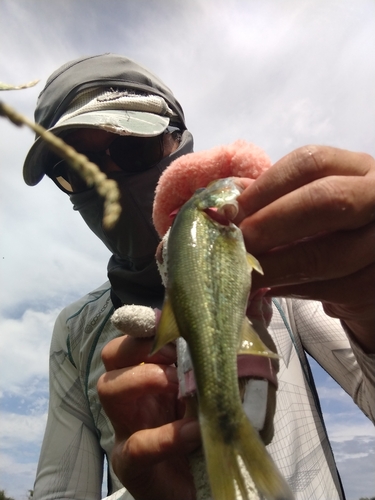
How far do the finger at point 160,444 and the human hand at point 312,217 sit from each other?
56 cm

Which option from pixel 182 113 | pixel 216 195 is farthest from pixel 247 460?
pixel 182 113

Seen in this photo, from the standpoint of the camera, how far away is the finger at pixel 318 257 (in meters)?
1.40

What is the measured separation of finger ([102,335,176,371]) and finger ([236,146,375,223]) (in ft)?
2.12

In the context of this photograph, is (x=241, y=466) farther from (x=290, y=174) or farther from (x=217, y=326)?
(x=290, y=174)

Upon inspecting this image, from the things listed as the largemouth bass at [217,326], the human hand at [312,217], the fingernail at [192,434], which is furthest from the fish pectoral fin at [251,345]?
the fingernail at [192,434]

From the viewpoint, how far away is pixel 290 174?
1.38 metres

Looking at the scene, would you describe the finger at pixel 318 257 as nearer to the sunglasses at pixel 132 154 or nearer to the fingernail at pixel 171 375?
the fingernail at pixel 171 375

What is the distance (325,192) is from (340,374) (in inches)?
61.1

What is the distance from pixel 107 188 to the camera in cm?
272

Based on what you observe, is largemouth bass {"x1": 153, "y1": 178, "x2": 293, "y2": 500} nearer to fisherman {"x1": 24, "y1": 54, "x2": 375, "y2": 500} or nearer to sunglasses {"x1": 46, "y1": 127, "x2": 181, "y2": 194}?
fisherman {"x1": 24, "y1": 54, "x2": 375, "y2": 500}

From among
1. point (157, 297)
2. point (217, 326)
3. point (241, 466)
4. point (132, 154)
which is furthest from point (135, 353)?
point (132, 154)

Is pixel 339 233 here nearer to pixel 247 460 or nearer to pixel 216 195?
pixel 216 195

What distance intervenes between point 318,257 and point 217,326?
0.53m

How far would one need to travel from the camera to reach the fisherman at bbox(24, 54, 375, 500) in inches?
54.2
